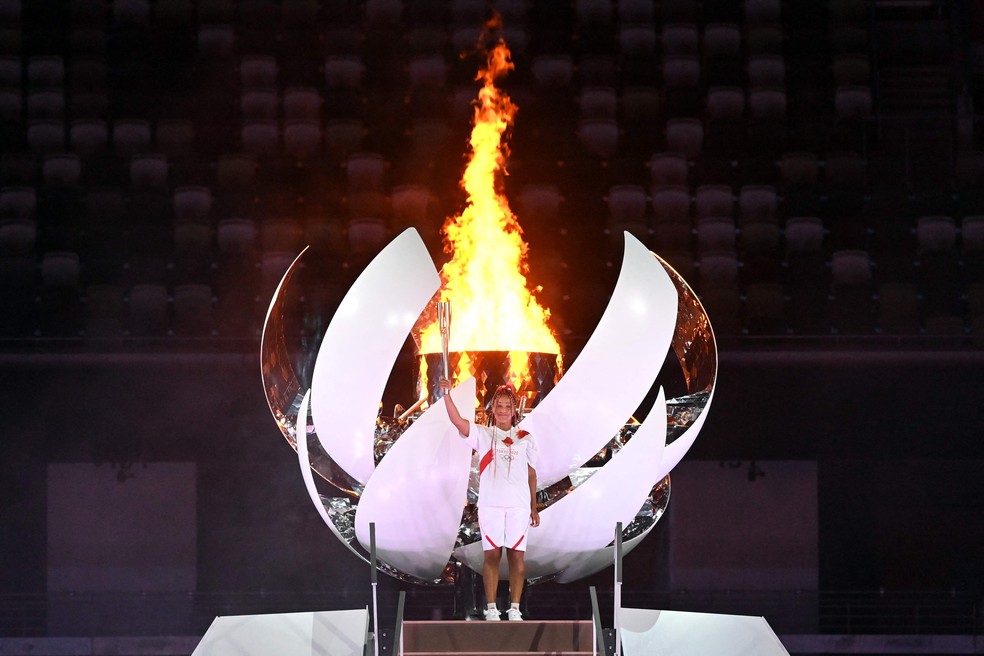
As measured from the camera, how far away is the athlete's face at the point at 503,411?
6391 millimetres

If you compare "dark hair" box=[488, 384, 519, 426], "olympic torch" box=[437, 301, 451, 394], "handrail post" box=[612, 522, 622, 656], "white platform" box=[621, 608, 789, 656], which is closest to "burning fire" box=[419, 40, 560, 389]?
"dark hair" box=[488, 384, 519, 426]

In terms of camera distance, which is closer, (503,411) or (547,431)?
(503,411)

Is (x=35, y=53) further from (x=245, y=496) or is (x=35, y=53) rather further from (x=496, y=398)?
(x=496, y=398)

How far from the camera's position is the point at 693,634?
262 inches

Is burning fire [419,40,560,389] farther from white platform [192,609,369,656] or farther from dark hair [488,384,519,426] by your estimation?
white platform [192,609,369,656]

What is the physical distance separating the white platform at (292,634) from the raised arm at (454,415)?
114 centimetres

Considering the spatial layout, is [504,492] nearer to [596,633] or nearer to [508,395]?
[508,395]

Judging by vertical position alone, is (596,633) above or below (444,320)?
below

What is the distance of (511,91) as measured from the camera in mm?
11727

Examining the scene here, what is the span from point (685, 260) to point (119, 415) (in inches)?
173

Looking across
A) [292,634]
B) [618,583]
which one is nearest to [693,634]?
[618,583]

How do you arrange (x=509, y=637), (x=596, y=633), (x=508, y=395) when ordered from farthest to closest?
(x=508, y=395), (x=509, y=637), (x=596, y=633)

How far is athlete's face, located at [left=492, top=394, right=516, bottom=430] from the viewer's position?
6.39m

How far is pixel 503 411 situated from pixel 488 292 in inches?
43.8
